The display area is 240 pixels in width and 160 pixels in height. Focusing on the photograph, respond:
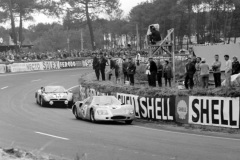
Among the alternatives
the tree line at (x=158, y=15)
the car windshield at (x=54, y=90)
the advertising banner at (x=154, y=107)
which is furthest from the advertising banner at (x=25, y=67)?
the advertising banner at (x=154, y=107)

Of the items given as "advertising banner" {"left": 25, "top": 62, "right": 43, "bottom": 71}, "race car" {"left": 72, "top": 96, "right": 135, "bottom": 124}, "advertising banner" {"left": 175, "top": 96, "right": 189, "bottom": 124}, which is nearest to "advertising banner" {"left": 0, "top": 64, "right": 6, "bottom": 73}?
"advertising banner" {"left": 25, "top": 62, "right": 43, "bottom": 71}

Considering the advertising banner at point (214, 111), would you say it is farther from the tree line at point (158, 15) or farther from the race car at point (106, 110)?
the tree line at point (158, 15)

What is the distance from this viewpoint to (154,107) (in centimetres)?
2002

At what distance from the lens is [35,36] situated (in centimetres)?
16375

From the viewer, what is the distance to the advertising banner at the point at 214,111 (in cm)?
1605

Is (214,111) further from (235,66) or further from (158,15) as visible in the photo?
(158,15)

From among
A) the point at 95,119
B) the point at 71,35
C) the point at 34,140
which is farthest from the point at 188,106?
the point at 71,35

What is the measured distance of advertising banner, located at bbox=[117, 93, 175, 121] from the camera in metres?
19.1

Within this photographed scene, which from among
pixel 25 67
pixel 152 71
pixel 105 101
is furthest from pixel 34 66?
pixel 105 101

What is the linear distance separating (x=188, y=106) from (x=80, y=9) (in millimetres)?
53478

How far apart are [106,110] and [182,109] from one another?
291cm

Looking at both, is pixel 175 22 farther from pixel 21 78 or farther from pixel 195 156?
pixel 195 156

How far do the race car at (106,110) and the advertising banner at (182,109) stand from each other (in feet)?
5.77

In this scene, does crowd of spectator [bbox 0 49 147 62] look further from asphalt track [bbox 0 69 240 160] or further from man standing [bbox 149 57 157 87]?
asphalt track [bbox 0 69 240 160]
